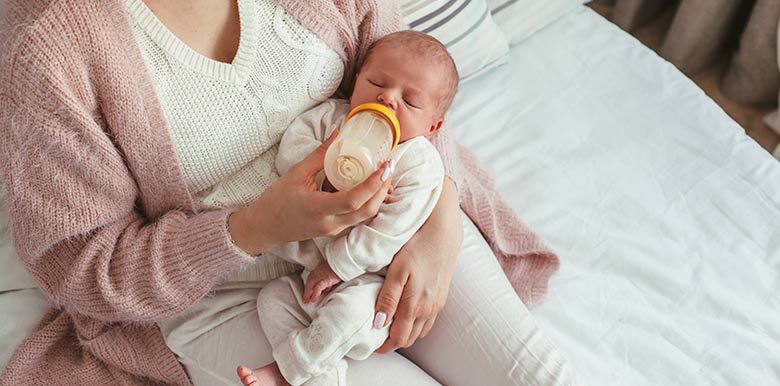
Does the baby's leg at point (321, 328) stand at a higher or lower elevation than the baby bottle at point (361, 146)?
lower

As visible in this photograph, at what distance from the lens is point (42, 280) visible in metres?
1.07

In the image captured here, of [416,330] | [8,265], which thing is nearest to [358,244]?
[416,330]

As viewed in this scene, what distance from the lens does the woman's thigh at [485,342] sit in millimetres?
1087

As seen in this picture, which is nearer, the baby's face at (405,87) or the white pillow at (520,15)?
the baby's face at (405,87)

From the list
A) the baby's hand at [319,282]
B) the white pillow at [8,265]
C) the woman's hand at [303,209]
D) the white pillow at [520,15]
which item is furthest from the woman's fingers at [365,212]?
the white pillow at [520,15]

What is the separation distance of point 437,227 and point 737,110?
4.67 feet

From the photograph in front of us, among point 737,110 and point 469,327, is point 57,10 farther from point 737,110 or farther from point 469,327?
point 737,110

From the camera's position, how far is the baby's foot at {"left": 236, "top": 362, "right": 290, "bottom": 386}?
3.16 feet

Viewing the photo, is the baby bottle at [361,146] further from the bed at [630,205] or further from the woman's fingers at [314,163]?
the bed at [630,205]

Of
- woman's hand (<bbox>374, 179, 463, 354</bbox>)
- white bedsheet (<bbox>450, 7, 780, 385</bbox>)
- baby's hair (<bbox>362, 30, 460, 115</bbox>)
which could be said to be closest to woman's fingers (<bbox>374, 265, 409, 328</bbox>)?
woman's hand (<bbox>374, 179, 463, 354</bbox>)

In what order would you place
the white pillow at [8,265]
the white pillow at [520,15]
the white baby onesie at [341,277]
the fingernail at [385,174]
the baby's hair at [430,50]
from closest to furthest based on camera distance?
1. the fingernail at [385,174]
2. the white baby onesie at [341,277]
3. the baby's hair at [430,50]
4. the white pillow at [8,265]
5. the white pillow at [520,15]

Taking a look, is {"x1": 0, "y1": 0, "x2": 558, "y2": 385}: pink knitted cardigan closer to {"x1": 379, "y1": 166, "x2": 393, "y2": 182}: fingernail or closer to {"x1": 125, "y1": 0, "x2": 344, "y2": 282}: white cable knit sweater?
{"x1": 125, "y1": 0, "x2": 344, "y2": 282}: white cable knit sweater

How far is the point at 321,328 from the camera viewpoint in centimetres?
100

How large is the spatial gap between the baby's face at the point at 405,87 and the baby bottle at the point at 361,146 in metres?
0.11
